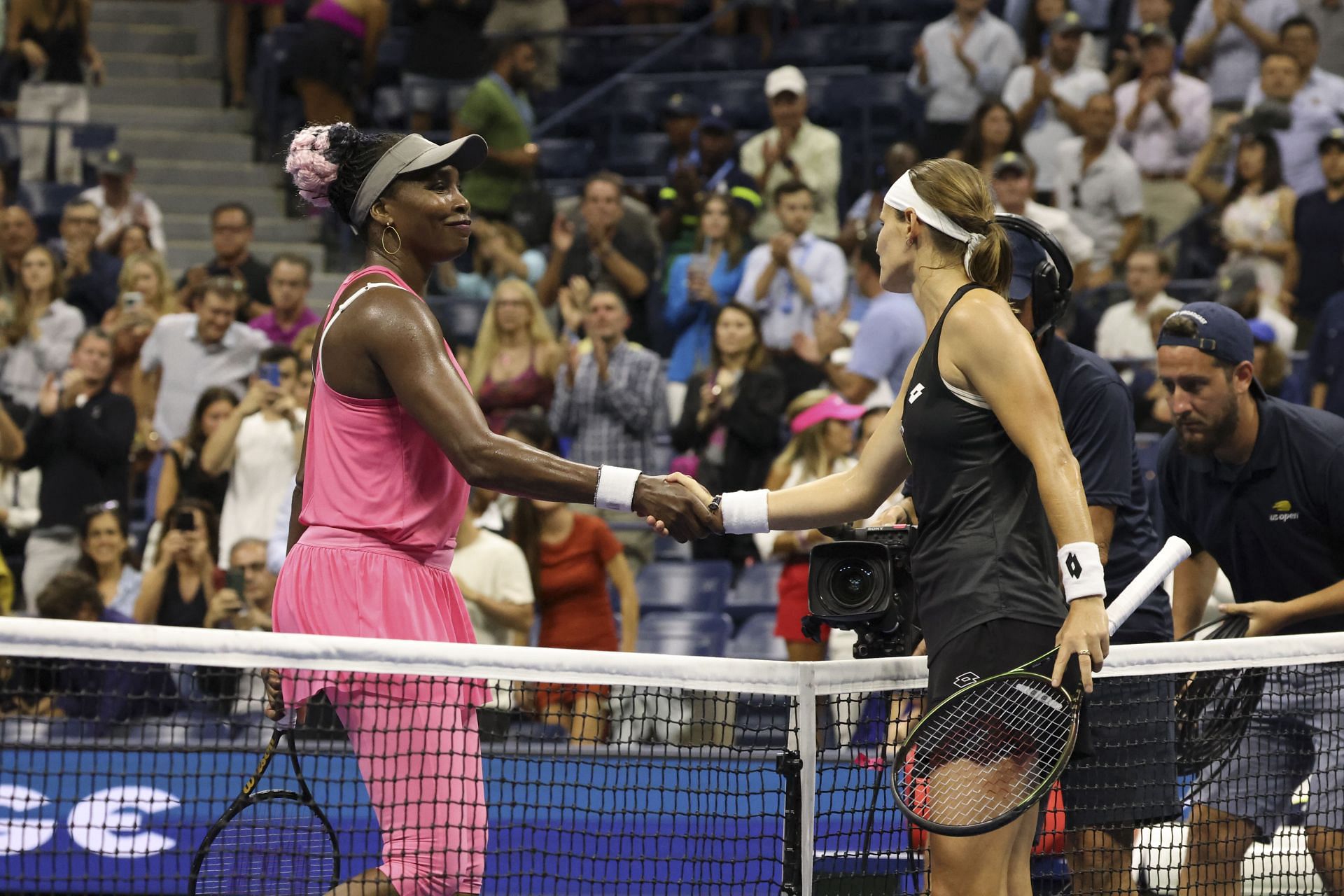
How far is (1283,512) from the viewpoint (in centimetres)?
508

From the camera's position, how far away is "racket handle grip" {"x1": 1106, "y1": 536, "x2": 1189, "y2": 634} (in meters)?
4.09

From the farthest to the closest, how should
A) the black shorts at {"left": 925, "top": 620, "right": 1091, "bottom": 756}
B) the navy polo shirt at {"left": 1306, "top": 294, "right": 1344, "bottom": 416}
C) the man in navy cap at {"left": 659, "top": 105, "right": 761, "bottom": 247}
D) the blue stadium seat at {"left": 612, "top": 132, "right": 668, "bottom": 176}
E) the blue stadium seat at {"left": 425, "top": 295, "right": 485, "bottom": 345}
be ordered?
the blue stadium seat at {"left": 612, "top": 132, "right": 668, "bottom": 176} → the blue stadium seat at {"left": 425, "top": 295, "right": 485, "bottom": 345} → the man in navy cap at {"left": 659, "top": 105, "right": 761, "bottom": 247} → the navy polo shirt at {"left": 1306, "top": 294, "right": 1344, "bottom": 416} → the black shorts at {"left": 925, "top": 620, "right": 1091, "bottom": 756}

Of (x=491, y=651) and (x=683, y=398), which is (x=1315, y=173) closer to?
(x=683, y=398)

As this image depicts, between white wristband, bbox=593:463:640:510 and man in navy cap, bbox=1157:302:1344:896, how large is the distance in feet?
5.51

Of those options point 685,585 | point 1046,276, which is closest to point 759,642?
point 685,585

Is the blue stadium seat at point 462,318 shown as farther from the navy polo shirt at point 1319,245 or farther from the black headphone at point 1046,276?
the black headphone at point 1046,276

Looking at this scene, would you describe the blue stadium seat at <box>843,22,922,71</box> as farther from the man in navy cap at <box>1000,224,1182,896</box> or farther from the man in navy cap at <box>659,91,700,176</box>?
the man in navy cap at <box>1000,224,1182,896</box>

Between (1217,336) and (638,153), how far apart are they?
9.74 m

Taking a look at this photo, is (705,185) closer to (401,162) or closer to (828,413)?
(828,413)

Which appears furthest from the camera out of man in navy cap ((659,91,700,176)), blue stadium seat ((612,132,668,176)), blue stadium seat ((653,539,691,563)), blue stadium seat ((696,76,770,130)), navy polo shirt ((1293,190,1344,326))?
blue stadium seat ((612,132,668,176))

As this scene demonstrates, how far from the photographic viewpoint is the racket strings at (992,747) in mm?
3744

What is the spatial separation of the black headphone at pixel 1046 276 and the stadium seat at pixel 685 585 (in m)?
4.82

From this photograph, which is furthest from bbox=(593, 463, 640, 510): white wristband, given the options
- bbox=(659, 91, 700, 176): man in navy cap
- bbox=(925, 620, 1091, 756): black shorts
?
bbox=(659, 91, 700, 176): man in navy cap

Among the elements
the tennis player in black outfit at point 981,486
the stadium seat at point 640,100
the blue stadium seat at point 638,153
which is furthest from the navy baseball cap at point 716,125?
the tennis player in black outfit at point 981,486
